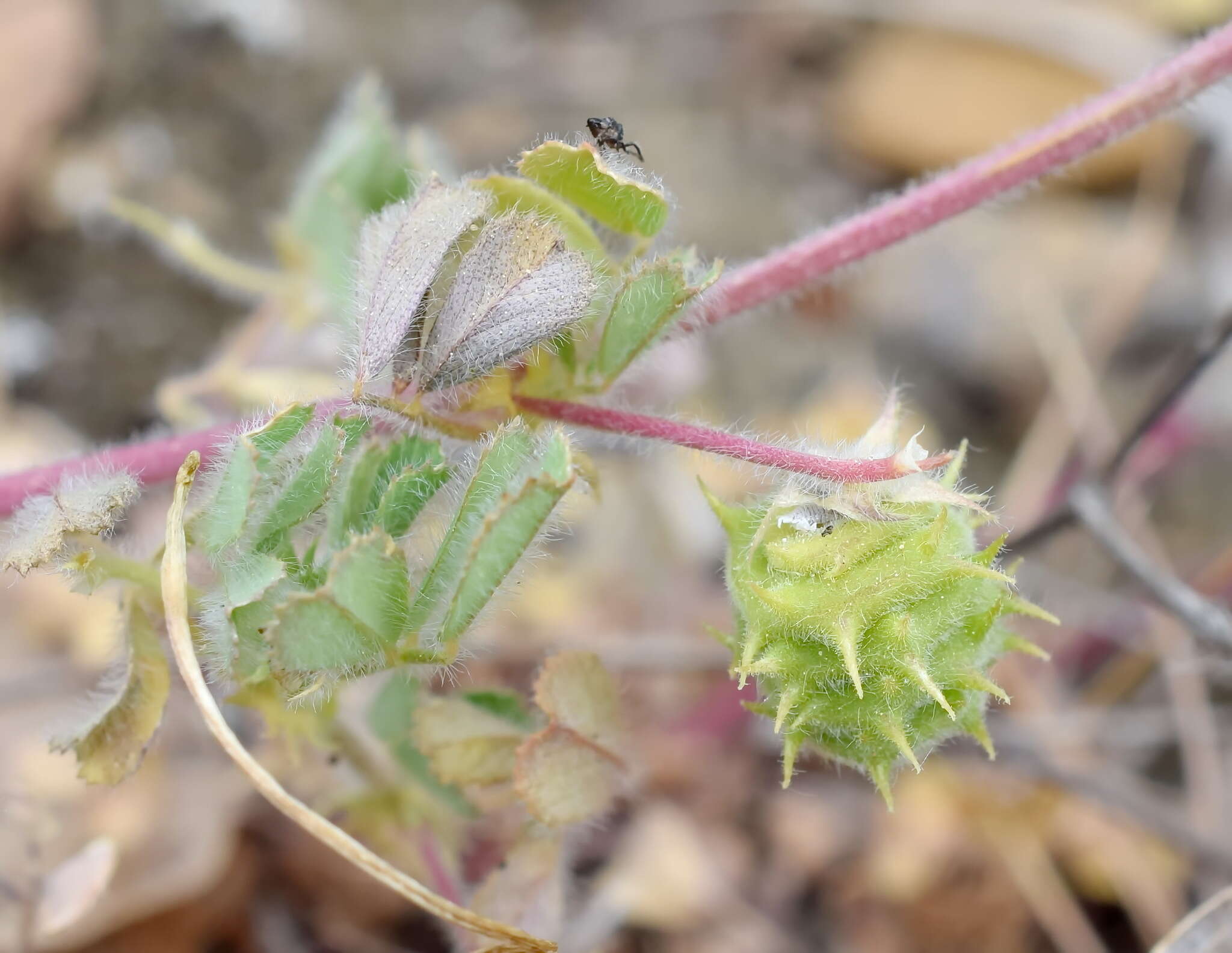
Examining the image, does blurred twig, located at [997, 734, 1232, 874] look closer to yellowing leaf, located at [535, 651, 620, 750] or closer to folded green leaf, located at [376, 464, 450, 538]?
yellowing leaf, located at [535, 651, 620, 750]

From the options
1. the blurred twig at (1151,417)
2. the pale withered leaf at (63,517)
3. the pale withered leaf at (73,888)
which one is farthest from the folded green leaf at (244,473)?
the blurred twig at (1151,417)

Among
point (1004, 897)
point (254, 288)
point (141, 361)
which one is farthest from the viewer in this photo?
point (141, 361)

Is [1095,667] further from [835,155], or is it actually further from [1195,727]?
[835,155]

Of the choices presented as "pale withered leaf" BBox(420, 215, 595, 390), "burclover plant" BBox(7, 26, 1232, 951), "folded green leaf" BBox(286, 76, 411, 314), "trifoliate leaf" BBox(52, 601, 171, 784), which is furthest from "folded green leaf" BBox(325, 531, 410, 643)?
"folded green leaf" BBox(286, 76, 411, 314)

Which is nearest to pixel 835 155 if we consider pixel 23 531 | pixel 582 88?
pixel 582 88

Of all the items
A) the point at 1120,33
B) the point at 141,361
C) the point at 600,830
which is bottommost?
the point at 600,830

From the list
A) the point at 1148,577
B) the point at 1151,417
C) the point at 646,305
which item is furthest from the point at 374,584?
the point at 1151,417

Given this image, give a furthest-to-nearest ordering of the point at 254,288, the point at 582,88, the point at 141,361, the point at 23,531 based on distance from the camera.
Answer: the point at 582,88
the point at 141,361
the point at 254,288
the point at 23,531

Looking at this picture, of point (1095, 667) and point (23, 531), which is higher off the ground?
point (23, 531)
